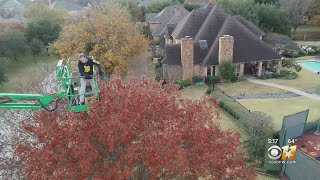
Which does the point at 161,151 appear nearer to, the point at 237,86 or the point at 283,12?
the point at 237,86

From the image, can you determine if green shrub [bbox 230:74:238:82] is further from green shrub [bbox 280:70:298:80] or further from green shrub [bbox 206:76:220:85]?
green shrub [bbox 280:70:298:80]

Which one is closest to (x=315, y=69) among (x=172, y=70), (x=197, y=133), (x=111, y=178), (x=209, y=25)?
(x=209, y=25)

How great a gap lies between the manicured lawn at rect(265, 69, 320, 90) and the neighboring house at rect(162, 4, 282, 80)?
266cm

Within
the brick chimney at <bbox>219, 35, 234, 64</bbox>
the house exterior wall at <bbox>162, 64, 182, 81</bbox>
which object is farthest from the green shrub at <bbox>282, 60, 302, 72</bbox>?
the house exterior wall at <bbox>162, 64, 182, 81</bbox>

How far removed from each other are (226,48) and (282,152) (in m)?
19.9

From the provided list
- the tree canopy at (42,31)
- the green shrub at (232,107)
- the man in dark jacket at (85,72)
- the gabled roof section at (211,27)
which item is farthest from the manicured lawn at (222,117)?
the tree canopy at (42,31)

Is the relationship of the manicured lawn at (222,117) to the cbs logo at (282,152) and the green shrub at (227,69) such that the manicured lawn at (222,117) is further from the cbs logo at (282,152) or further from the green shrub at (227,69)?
the cbs logo at (282,152)

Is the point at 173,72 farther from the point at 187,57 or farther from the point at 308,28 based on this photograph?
the point at 308,28

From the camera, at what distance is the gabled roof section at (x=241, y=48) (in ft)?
136

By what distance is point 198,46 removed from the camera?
1667 inches

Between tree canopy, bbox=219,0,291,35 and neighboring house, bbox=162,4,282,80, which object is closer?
neighboring house, bbox=162,4,282,80

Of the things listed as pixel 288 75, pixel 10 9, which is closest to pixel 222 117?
pixel 288 75

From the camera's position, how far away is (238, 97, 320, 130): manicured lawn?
31.4 m

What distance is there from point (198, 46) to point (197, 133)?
2998 centimetres
